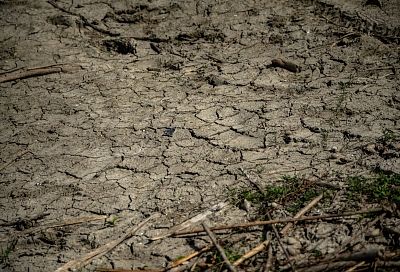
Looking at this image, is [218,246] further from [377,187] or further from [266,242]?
[377,187]

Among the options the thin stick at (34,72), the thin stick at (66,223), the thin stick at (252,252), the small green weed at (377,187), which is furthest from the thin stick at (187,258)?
the thin stick at (34,72)

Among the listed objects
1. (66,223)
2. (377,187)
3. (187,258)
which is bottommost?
(66,223)

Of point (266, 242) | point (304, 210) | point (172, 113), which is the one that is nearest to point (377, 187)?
point (304, 210)

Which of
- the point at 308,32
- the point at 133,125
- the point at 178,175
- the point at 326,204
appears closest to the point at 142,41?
the point at 133,125

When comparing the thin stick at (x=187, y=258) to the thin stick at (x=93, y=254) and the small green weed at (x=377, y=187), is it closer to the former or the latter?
the thin stick at (x=93, y=254)

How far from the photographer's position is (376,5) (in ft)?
12.5

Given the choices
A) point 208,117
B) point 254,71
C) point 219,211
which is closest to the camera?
point 219,211

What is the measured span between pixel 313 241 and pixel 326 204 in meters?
0.28

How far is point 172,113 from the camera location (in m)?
3.15

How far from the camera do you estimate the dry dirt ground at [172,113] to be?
7.63 ft

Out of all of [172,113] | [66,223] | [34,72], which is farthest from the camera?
[34,72]

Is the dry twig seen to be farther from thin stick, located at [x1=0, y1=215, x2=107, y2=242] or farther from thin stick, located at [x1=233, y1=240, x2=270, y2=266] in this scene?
thin stick, located at [x1=0, y1=215, x2=107, y2=242]

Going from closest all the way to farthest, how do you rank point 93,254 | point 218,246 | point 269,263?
point 269,263 → point 218,246 → point 93,254

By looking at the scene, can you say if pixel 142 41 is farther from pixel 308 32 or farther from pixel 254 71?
pixel 308 32
